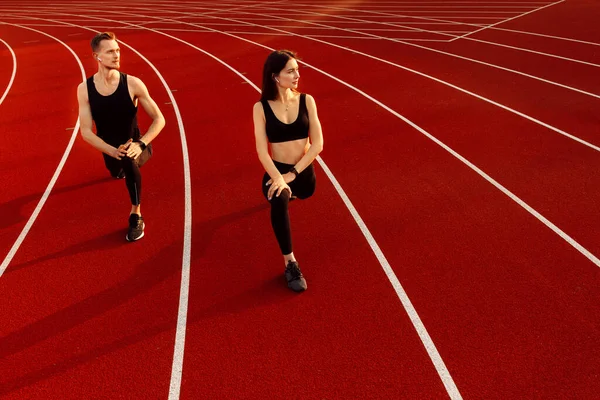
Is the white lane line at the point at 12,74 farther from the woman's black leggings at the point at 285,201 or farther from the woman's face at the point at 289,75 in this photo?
the woman's face at the point at 289,75

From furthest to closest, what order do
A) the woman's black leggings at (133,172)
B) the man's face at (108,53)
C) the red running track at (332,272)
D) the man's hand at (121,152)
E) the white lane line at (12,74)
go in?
1. the white lane line at (12,74)
2. the woman's black leggings at (133,172)
3. the man's hand at (121,152)
4. the man's face at (108,53)
5. the red running track at (332,272)

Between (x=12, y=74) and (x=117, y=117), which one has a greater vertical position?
(x=117, y=117)

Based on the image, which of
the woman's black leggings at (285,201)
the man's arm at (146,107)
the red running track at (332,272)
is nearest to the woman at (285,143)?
the woman's black leggings at (285,201)

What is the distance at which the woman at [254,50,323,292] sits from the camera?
10.5 ft

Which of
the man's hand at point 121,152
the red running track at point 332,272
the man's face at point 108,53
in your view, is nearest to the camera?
the red running track at point 332,272

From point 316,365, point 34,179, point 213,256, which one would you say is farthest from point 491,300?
point 34,179

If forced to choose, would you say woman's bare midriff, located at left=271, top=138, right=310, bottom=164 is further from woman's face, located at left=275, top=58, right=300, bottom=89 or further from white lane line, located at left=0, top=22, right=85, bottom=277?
white lane line, located at left=0, top=22, right=85, bottom=277

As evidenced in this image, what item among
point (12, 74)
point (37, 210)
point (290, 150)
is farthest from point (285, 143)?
point (12, 74)

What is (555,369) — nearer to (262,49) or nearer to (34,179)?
(34,179)

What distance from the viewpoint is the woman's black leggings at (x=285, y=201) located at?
3211 millimetres

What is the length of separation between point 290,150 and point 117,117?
1.44 metres

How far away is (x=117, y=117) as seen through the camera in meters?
3.88

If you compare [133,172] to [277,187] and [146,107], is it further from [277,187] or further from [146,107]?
[277,187]

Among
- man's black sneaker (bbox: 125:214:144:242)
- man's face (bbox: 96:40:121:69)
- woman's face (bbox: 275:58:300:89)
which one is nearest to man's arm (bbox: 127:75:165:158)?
man's face (bbox: 96:40:121:69)
